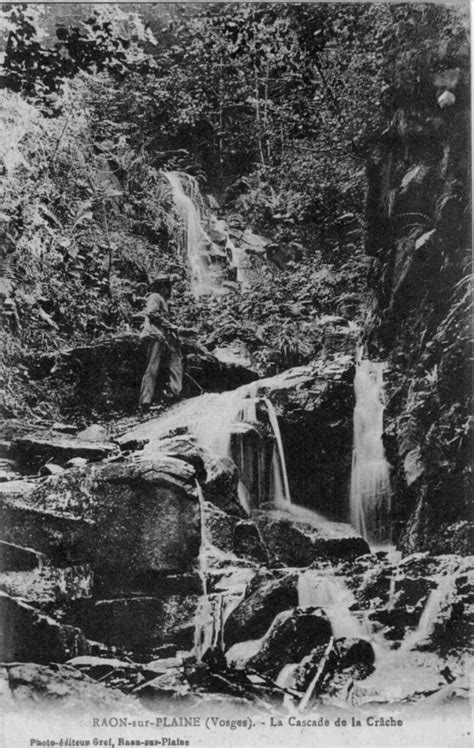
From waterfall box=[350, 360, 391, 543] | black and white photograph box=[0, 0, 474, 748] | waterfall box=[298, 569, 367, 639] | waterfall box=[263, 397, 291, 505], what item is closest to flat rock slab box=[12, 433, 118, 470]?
black and white photograph box=[0, 0, 474, 748]

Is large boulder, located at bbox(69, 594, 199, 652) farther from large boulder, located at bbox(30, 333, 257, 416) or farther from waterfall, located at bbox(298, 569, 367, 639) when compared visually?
large boulder, located at bbox(30, 333, 257, 416)

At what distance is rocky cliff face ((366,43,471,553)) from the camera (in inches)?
153

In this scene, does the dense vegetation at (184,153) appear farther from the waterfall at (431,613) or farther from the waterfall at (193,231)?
the waterfall at (431,613)

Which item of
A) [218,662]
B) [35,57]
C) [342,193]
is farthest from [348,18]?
[218,662]

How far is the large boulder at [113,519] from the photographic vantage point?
3750 millimetres

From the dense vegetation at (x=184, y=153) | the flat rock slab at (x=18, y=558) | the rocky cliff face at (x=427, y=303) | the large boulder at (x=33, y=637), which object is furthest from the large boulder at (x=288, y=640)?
the dense vegetation at (x=184, y=153)

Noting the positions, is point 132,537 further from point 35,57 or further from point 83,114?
point 35,57

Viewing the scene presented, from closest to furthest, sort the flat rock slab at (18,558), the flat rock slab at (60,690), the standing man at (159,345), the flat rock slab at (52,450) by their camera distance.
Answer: the flat rock slab at (60,690) < the flat rock slab at (18,558) < the flat rock slab at (52,450) < the standing man at (159,345)

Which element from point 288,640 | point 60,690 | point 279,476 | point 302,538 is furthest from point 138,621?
point 279,476

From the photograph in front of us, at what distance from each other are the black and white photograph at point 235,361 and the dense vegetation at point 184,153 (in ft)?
0.05

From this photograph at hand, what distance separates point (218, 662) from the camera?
144 inches

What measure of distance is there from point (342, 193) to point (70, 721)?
3.69 m

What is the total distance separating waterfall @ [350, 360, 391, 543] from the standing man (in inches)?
46.3

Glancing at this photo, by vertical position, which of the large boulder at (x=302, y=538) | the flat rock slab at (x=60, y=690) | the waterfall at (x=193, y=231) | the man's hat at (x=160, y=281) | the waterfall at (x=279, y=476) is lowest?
the flat rock slab at (x=60, y=690)
